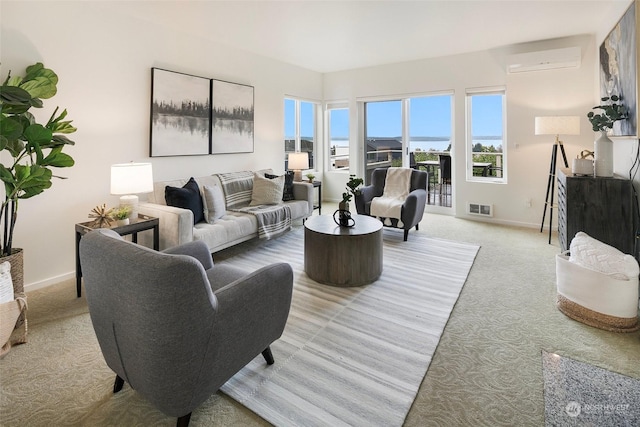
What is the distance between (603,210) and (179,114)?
15.1 feet

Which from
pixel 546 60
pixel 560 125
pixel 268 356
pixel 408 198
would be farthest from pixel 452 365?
pixel 546 60

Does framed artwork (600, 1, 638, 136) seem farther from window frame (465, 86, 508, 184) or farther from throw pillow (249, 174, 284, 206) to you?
throw pillow (249, 174, 284, 206)

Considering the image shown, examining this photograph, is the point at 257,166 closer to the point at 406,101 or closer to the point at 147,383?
the point at 406,101

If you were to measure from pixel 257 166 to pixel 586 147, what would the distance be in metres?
4.75

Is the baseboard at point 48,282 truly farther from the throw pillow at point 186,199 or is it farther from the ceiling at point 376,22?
the ceiling at point 376,22

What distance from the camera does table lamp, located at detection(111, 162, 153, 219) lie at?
312 cm

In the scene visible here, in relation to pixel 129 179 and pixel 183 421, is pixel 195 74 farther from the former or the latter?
pixel 183 421

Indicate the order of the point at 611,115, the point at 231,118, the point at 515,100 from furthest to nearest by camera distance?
the point at 515,100
the point at 231,118
the point at 611,115

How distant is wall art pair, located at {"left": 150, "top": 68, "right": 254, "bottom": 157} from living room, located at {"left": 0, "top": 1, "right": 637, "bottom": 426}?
114 mm

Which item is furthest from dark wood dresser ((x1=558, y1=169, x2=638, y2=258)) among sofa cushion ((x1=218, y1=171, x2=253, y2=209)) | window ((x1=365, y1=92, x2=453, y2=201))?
sofa cushion ((x1=218, y1=171, x2=253, y2=209))

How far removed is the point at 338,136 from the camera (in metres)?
7.18

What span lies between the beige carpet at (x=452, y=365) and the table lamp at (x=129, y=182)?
0.92m

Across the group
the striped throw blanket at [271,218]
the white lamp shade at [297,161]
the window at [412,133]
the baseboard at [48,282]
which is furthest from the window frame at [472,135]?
the baseboard at [48,282]

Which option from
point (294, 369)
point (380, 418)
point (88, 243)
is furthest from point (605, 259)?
point (88, 243)
